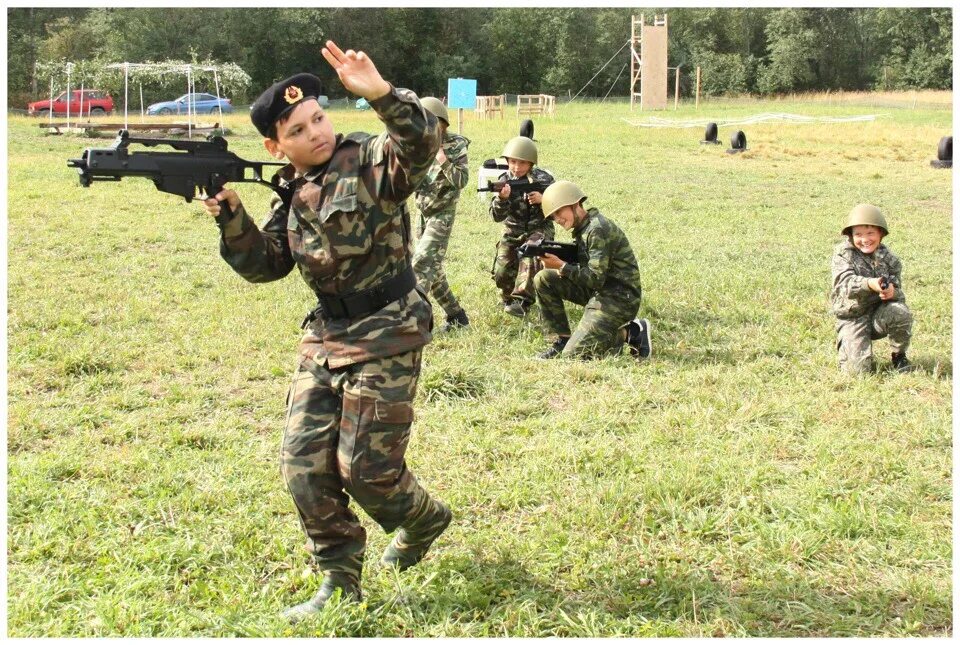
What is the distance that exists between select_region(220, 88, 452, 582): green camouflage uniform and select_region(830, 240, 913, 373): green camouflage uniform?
447 cm

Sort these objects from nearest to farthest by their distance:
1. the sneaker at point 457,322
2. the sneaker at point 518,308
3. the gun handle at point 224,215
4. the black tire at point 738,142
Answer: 1. the gun handle at point 224,215
2. the sneaker at point 457,322
3. the sneaker at point 518,308
4. the black tire at point 738,142

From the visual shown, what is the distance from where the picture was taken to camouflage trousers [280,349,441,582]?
13.2ft

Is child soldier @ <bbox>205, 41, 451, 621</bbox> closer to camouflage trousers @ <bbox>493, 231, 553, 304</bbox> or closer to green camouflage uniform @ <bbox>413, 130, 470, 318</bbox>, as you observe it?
green camouflage uniform @ <bbox>413, 130, 470, 318</bbox>

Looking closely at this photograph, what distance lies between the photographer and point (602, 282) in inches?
317

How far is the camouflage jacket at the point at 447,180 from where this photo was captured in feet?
28.5

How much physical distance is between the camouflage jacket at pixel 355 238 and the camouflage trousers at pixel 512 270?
4.94 metres

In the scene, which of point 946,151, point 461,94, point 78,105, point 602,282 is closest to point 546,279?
point 602,282

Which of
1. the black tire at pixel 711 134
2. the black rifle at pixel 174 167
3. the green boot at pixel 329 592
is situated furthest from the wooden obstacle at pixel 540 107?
the green boot at pixel 329 592

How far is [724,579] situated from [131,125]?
112 feet

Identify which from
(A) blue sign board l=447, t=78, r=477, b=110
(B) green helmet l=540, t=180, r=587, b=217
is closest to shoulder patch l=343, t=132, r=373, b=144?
(B) green helmet l=540, t=180, r=587, b=217

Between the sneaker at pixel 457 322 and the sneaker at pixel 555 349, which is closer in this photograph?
the sneaker at pixel 555 349

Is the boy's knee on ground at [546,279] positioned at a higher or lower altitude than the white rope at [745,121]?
lower

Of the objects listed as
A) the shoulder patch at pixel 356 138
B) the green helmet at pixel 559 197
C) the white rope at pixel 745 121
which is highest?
the white rope at pixel 745 121

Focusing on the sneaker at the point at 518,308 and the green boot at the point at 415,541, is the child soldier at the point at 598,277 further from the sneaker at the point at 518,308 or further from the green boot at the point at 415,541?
the green boot at the point at 415,541
